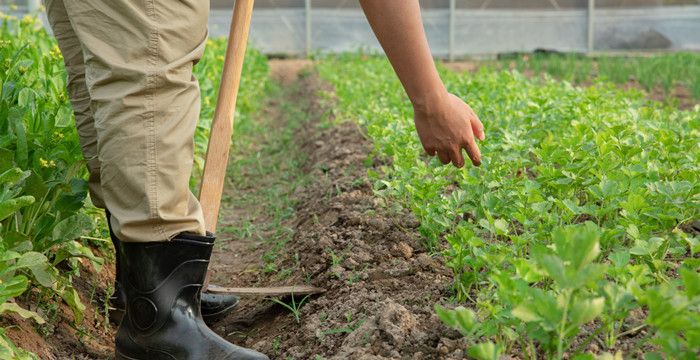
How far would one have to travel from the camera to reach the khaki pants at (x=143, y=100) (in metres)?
1.80

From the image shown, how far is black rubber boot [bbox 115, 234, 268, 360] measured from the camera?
1.99 m

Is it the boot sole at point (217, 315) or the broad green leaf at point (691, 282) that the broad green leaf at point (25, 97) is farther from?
the broad green leaf at point (691, 282)

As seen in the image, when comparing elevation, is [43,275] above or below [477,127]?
below

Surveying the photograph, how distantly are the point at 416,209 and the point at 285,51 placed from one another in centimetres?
1073

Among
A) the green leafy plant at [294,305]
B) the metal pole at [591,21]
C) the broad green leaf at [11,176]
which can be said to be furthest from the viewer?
the metal pole at [591,21]

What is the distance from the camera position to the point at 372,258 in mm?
2490

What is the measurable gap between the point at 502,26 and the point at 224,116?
1124 cm

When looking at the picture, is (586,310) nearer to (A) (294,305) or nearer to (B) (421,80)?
(B) (421,80)

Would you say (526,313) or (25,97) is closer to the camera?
(526,313)

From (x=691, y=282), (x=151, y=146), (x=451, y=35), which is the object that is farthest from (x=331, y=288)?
(x=451, y=35)

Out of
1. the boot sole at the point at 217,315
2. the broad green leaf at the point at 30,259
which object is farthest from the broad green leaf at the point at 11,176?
the boot sole at the point at 217,315

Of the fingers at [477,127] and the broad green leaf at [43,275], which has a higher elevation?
the fingers at [477,127]

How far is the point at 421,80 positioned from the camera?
180cm

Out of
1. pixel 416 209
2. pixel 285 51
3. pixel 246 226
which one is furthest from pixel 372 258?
pixel 285 51
